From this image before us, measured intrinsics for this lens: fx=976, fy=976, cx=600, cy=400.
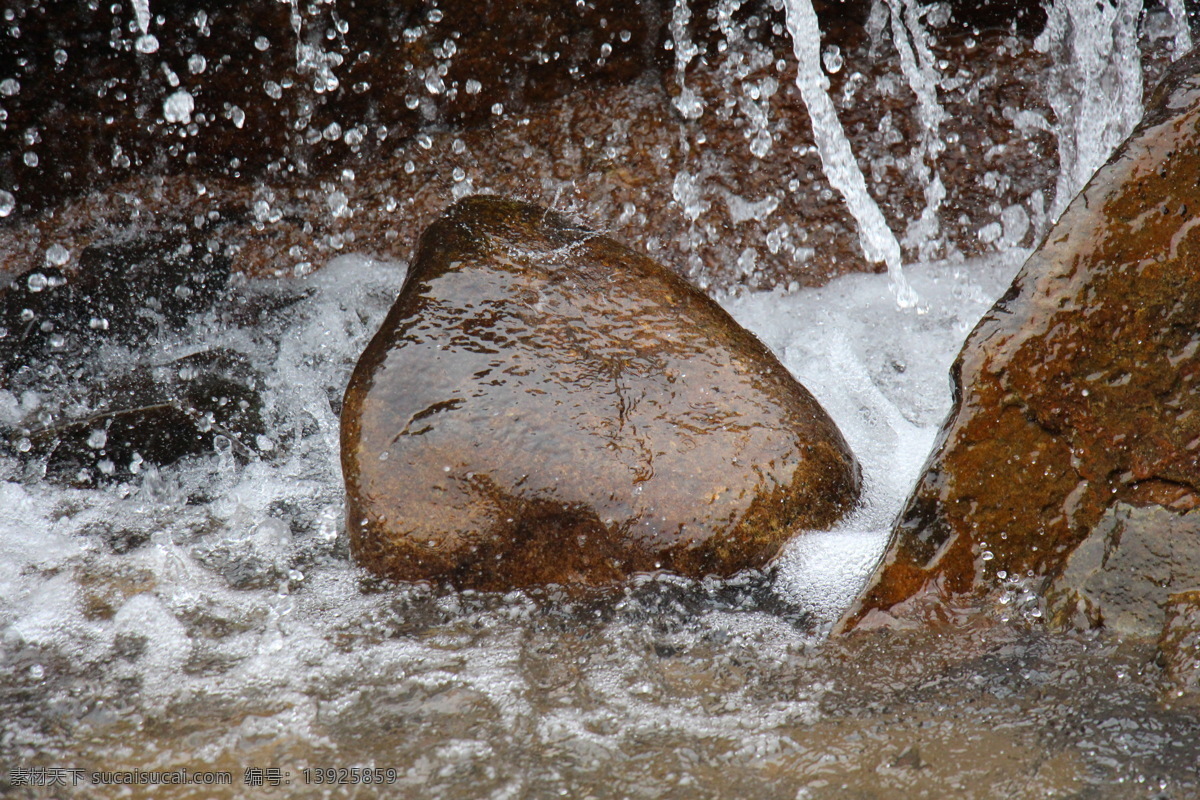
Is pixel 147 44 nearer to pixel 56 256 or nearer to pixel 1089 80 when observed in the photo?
pixel 56 256

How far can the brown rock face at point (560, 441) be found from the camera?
2.89 meters

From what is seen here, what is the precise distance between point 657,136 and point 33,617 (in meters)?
3.16

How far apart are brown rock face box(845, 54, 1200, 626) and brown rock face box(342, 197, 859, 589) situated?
54 cm

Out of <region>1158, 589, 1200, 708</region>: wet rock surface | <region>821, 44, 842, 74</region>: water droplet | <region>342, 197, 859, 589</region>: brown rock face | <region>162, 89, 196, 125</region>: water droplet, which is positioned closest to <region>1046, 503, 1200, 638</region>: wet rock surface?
<region>1158, 589, 1200, 708</region>: wet rock surface

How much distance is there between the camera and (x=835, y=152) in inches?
180

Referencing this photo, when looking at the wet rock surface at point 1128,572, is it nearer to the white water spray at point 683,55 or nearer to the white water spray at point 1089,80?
the white water spray at point 1089,80

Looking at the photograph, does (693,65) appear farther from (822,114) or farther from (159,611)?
(159,611)

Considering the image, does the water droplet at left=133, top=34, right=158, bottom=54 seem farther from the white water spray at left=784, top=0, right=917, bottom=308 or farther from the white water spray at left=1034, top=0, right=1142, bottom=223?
the white water spray at left=1034, top=0, right=1142, bottom=223

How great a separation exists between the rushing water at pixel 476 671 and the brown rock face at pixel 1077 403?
0.52ft

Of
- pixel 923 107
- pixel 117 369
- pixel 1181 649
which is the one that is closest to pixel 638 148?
pixel 923 107

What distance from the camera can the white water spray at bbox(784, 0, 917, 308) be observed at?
4.39m

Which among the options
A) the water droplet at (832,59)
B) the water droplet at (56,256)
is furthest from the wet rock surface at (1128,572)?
the water droplet at (56,256)

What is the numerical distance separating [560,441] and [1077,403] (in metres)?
1.43

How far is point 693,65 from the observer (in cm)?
447
